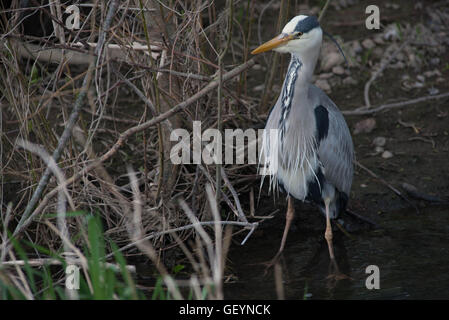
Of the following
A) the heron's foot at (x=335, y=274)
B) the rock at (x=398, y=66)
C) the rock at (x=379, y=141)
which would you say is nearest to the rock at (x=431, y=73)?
the rock at (x=398, y=66)

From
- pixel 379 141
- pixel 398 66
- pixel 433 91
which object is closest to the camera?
pixel 379 141

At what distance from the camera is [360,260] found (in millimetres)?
3850

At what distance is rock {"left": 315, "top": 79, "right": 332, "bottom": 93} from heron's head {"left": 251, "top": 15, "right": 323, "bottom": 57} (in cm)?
191

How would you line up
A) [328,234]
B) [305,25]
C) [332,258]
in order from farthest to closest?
[328,234] → [332,258] → [305,25]

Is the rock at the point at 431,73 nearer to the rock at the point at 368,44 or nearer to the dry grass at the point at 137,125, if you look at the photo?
the rock at the point at 368,44

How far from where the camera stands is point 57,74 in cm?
353

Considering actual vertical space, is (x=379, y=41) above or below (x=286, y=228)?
above

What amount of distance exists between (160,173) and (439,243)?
1.75 m

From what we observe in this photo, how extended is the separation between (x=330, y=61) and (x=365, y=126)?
0.83m

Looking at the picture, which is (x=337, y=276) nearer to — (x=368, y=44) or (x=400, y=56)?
(x=400, y=56)

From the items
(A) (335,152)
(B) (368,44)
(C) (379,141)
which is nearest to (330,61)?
(B) (368,44)

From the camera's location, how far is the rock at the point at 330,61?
5569mm

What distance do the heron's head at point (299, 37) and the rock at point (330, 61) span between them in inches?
83.8

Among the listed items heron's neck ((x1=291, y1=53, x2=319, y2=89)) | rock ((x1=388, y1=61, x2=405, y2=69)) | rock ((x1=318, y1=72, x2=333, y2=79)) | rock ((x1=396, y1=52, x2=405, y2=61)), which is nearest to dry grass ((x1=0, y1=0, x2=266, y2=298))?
heron's neck ((x1=291, y1=53, x2=319, y2=89))
